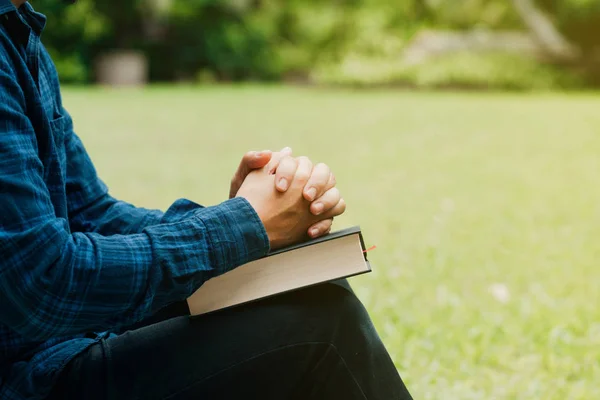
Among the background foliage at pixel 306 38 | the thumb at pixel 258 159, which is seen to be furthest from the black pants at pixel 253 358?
the background foliage at pixel 306 38

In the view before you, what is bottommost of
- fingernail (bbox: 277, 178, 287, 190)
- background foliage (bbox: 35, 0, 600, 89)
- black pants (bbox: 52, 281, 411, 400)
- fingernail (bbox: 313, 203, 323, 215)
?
background foliage (bbox: 35, 0, 600, 89)

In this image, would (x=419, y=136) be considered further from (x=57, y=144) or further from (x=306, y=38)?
(x=306, y=38)

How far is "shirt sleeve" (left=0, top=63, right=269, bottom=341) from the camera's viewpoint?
1068mm

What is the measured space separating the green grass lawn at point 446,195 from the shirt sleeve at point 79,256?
1455 mm

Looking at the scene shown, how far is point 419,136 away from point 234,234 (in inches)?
287

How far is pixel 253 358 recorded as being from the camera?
4.20 ft

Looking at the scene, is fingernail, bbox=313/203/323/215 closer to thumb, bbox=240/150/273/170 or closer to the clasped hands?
the clasped hands

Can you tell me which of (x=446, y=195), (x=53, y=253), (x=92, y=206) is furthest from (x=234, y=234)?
(x=446, y=195)

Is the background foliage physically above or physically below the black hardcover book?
below

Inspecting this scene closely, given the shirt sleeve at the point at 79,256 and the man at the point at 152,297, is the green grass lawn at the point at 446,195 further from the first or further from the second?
the shirt sleeve at the point at 79,256

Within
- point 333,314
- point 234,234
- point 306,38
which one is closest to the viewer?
point 234,234

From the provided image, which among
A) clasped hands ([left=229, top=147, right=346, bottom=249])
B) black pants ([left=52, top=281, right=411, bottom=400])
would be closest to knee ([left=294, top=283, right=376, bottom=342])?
black pants ([left=52, top=281, right=411, bottom=400])

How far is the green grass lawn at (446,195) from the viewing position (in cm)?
279

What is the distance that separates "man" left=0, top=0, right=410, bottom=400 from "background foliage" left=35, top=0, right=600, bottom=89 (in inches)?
507
